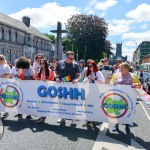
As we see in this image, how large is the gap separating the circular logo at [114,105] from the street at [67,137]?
0.49 metres

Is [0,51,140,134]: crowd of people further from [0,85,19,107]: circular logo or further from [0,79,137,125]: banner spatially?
[0,85,19,107]: circular logo

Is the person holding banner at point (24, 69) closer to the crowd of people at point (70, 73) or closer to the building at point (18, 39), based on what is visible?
the crowd of people at point (70, 73)

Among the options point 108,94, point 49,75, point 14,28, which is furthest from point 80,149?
point 14,28

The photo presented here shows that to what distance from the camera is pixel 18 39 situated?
6700 cm

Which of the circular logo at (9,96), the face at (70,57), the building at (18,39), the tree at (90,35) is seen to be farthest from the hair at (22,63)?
the tree at (90,35)

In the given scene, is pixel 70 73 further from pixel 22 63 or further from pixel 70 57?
pixel 22 63

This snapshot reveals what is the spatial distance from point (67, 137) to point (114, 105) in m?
1.55

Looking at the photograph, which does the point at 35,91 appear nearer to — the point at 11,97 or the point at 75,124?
the point at 11,97

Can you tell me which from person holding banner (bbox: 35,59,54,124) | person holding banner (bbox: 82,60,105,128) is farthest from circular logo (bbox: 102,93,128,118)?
person holding banner (bbox: 35,59,54,124)

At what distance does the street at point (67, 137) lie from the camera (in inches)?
235

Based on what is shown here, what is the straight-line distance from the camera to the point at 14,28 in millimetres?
64500

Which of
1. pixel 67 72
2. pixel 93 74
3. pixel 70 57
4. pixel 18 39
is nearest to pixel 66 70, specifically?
pixel 67 72

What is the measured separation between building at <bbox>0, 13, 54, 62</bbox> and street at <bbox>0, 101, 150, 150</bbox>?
53.4m

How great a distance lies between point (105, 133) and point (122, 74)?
1620mm
